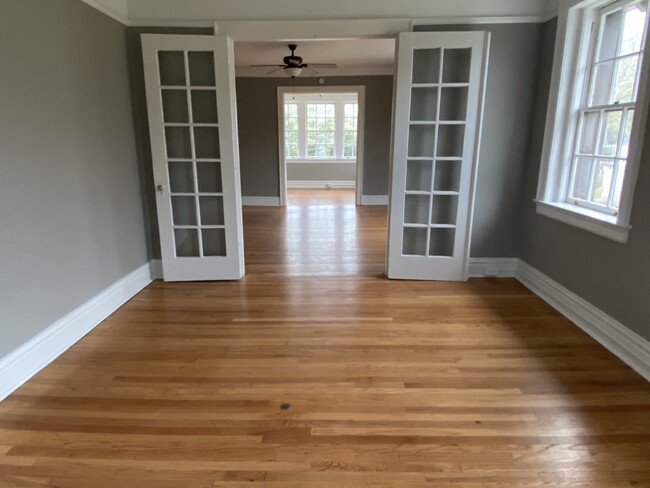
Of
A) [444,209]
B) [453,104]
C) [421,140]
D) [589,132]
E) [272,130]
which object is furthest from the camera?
[272,130]


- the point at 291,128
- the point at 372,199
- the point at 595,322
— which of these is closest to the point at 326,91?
the point at 372,199

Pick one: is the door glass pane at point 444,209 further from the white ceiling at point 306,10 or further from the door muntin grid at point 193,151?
the door muntin grid at point 193,151

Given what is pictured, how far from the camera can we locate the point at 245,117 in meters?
8.08

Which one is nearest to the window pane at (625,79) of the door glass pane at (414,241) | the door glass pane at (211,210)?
the door glass pane at (414,241)

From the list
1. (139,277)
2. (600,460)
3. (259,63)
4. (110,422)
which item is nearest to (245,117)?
(259,63)

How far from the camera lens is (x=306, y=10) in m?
3.52

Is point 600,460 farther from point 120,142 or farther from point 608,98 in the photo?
point 120,142

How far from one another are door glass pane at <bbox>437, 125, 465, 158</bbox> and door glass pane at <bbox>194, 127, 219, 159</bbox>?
2016 mm

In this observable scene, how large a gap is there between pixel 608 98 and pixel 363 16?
201cm

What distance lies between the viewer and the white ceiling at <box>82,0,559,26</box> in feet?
11.4

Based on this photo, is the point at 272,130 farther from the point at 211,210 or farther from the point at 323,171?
the point at 211,210

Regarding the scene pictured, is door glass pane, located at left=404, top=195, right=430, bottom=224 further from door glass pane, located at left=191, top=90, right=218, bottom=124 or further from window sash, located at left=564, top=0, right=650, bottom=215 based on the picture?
door glass pane, located at left=191, top=90, right=218, bottom=124

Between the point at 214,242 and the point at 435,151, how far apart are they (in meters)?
2.23

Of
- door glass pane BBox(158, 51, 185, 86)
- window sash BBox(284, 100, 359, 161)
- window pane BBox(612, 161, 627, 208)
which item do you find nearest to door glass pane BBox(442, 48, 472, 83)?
Result: window pane BBox(612, 161, 627, 208)
